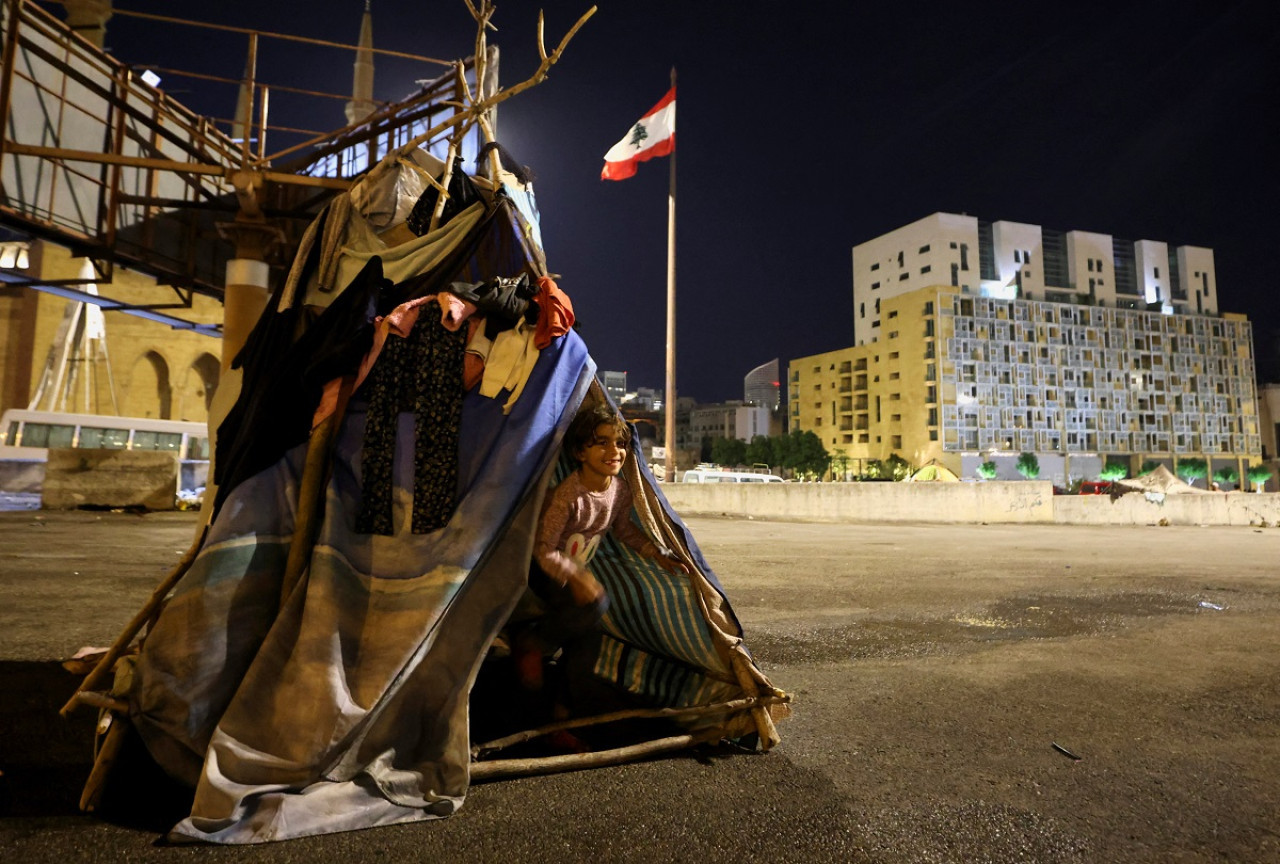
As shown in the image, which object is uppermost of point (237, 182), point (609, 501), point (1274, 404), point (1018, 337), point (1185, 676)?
point (1018, 337)

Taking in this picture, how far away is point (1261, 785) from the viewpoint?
9.26 feet

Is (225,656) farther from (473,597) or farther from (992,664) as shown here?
(992,664)

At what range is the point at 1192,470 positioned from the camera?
268ft

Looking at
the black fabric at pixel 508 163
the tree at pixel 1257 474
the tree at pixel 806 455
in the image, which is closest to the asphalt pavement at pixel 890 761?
the black fabric at pixel 508 163

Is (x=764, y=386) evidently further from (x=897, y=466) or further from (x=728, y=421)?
(x=897, y=466)

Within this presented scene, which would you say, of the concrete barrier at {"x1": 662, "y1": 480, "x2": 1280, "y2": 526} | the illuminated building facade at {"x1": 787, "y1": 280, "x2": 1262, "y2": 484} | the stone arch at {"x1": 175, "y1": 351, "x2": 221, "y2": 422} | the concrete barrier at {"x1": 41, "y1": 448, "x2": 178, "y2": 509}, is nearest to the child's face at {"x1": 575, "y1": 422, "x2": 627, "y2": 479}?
the concrete barrier at {"x1": 41, "y1": 448, "x2": 178, "y2": 509}

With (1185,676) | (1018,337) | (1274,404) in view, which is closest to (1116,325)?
(1018,337)

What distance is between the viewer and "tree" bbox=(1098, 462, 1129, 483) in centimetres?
7728

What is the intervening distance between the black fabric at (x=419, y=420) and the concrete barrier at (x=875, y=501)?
1902cm

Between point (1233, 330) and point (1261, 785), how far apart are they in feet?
389

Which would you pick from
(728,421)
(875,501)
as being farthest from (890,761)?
(728,421)

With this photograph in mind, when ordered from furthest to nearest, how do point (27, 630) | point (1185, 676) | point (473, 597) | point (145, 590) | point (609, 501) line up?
point (145, 590)
point (27, 630)
point (1185, 676)
point (609, 501)
point (473, 597)

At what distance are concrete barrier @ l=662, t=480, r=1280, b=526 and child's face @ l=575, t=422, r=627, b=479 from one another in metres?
18.1

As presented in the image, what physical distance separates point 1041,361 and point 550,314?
95.7 metres
